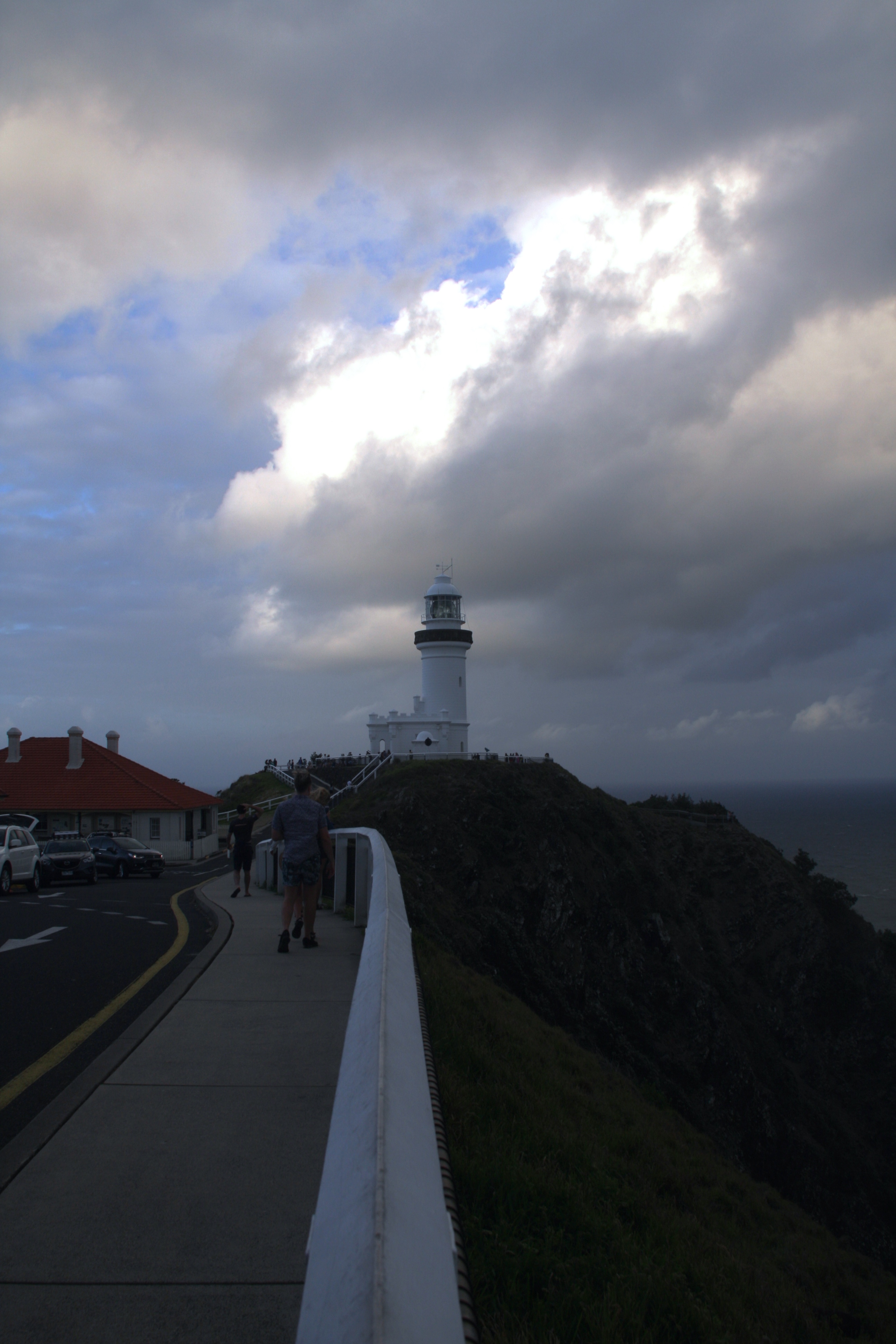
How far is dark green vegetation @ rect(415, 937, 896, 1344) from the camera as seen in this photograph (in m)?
3.43

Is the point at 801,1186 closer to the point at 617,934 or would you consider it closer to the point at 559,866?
the point at 617,934

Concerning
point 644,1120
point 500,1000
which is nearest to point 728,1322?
point 644,1120

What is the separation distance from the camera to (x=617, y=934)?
122ft

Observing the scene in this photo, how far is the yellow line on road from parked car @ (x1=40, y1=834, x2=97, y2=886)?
15050 mm

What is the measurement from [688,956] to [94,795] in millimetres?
27973

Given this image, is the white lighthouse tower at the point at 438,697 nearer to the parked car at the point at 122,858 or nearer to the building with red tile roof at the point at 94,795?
the building with red tile roof at the point at 94,795

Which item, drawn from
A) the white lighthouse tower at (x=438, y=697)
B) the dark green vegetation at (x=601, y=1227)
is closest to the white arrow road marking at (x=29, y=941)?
the dark green vegetation at (x=601, y=1227)

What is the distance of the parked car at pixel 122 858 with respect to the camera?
2995 cm

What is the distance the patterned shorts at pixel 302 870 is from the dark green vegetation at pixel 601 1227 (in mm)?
1499

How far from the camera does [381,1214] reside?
1657 mm

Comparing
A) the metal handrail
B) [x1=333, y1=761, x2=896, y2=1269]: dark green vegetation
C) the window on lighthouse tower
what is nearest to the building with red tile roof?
the metal handrail

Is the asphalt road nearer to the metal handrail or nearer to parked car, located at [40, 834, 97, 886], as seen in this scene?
parked car, located at [40, 834, 97, 886]

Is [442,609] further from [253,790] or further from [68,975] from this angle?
[68,975]

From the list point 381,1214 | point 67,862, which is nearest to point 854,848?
point 67,862
